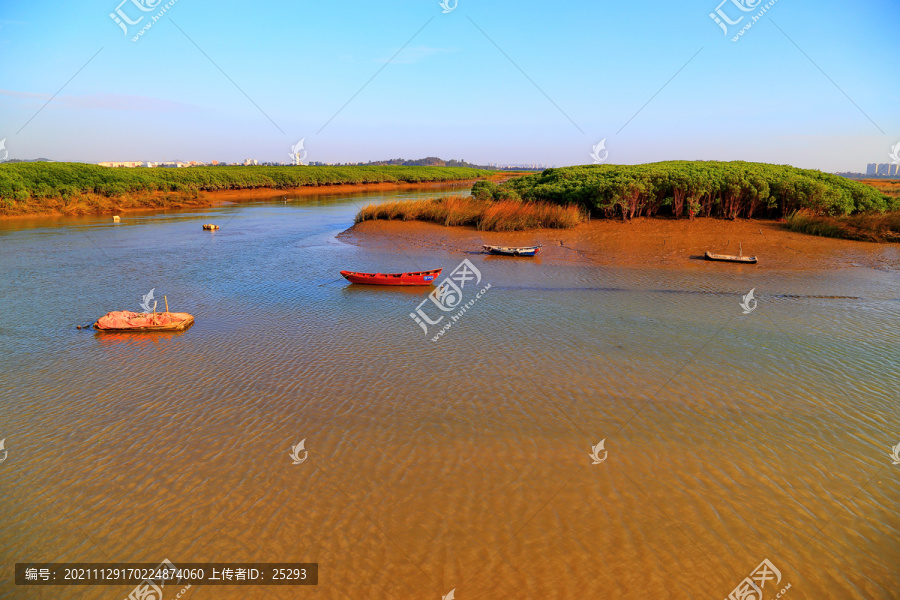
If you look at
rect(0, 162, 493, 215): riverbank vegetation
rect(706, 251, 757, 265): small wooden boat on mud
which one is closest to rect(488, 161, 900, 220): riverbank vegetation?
rect(706, 251, 757, 265): small wooden boat on mud

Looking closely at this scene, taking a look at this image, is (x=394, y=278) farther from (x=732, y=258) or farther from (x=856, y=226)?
(x=856, y=226)

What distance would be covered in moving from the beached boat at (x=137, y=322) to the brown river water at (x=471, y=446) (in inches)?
12.7

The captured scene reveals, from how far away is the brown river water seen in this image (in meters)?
5.62

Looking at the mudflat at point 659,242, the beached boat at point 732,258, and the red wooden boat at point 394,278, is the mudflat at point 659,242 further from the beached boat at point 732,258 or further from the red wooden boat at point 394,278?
the red wooden boat at point 394,278

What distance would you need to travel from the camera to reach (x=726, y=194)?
27.5 meters

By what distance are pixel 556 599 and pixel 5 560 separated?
6.40m

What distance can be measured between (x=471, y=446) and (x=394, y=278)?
34.8ft

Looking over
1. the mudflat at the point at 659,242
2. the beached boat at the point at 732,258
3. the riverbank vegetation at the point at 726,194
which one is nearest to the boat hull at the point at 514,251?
the mudflat at the point at 659,242

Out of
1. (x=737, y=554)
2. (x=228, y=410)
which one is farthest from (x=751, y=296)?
(x=228, y=410)

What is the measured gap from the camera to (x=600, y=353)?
11312mm

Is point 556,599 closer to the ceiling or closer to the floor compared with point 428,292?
closer to the floor

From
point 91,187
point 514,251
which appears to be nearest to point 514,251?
point 514,251

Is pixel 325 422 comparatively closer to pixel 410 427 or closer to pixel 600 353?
pixel 410 427

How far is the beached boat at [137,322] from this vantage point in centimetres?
1278
